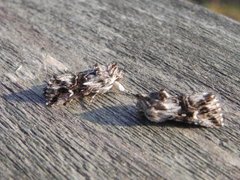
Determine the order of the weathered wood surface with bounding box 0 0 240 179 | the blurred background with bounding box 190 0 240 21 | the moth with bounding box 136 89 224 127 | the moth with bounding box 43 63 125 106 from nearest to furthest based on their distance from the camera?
the weathered wood surface with bounding box 0 0 240 179
the moth with bounding box 136 89 224 127
the moth with bounding box 43 63 125 106
the blurred background with bounding box 190 0 240 21

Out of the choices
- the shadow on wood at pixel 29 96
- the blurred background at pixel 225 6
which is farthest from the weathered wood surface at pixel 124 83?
the blurred background at pixel 225 6

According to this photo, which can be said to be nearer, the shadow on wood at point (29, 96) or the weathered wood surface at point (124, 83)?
the weathered wood surface at point (124, 83)

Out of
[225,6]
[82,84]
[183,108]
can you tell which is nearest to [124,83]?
[82,84]

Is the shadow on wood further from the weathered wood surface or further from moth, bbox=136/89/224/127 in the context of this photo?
moth, bbox=136/89/224/127

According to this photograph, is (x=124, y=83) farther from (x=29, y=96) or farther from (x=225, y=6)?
(x=225, y=6)

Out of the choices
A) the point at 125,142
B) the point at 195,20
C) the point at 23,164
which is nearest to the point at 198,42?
the point at 195,20


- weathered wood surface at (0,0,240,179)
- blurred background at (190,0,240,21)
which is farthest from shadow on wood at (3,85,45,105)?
blurred background at (190,0,240,21)

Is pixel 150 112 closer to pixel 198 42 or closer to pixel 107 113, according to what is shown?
pixel 107 113

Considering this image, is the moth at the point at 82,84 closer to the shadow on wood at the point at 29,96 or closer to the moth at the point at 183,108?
the shadow on wood at the point at 29,96
